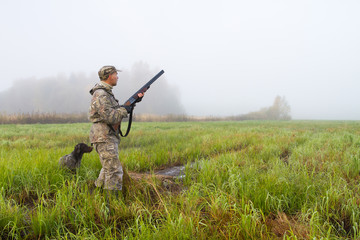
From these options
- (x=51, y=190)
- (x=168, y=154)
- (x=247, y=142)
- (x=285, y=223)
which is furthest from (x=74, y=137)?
(x=285, y=223)

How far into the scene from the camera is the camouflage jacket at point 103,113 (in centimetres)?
306

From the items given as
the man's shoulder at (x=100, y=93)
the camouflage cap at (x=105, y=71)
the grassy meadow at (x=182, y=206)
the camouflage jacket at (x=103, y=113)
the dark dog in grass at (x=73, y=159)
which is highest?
the camouflage cap at (x=105, y=71)

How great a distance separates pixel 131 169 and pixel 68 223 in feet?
8.32

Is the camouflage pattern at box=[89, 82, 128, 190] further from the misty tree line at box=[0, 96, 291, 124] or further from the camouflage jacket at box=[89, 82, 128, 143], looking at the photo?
the misty tree line at box=[0, 96, 291, 124]

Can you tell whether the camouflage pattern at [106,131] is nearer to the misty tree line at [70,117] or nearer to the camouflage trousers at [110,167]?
the camouflage trousers at [110,167]

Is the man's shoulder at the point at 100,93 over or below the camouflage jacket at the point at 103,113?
over

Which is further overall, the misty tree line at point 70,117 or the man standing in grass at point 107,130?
the misty tree line at point 70,117

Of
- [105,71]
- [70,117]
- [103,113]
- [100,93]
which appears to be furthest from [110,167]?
[70,117]

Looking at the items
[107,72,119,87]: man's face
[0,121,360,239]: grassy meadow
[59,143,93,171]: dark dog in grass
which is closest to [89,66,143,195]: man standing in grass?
[107,72,119,87]: man's face

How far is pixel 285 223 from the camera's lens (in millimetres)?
2309

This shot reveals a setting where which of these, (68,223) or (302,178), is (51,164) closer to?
(68,223)

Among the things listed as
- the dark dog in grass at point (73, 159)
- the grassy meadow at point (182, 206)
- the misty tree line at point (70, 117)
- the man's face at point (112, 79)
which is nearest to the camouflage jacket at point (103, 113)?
the man's face at point (112, 79)

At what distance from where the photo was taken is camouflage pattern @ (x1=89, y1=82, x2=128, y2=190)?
307 centimetres

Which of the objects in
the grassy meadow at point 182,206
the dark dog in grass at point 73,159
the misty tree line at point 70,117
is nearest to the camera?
the grassy meadow at point 182,206
